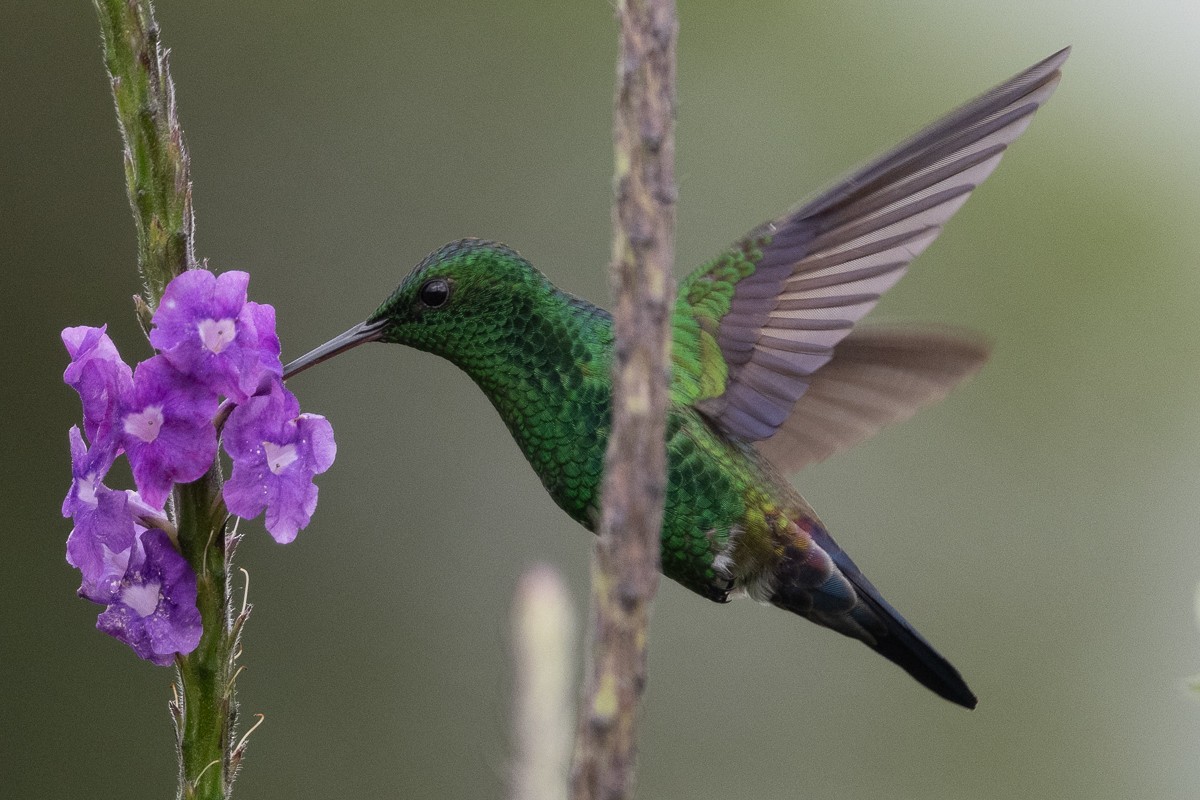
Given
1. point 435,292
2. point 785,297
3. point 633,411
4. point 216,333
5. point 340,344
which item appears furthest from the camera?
point 785,297

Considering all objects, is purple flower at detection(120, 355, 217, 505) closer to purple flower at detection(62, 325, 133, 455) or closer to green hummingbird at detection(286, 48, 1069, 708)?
purple flower at detection(62, 325, 133, 455)

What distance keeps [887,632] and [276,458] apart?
161 centimetres

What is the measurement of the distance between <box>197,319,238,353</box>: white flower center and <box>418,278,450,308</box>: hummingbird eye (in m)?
0.84

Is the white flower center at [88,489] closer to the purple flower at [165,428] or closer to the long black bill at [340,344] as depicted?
the purple flower at [165,428]

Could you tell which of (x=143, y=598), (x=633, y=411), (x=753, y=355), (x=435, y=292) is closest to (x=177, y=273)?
(x=143, y=598)

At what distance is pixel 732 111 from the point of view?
7074 millimetres

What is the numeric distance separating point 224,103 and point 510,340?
194 inches

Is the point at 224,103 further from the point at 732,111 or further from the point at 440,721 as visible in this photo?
the point at 440,721

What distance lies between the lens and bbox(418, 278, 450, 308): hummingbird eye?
2395mm

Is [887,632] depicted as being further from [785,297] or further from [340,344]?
[340,344]

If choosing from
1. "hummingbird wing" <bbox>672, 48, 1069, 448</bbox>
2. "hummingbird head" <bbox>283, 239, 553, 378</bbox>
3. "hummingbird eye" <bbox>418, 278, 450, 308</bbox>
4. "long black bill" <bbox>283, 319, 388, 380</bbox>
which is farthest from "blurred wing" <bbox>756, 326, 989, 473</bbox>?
"long black bill" <bbox>283, 319, 388, 380</bbox>

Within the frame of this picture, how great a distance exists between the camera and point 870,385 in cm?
288

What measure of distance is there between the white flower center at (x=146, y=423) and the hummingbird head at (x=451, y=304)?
0.82 meters

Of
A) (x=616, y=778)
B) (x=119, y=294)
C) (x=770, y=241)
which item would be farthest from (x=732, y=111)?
(x=616, y=778)
